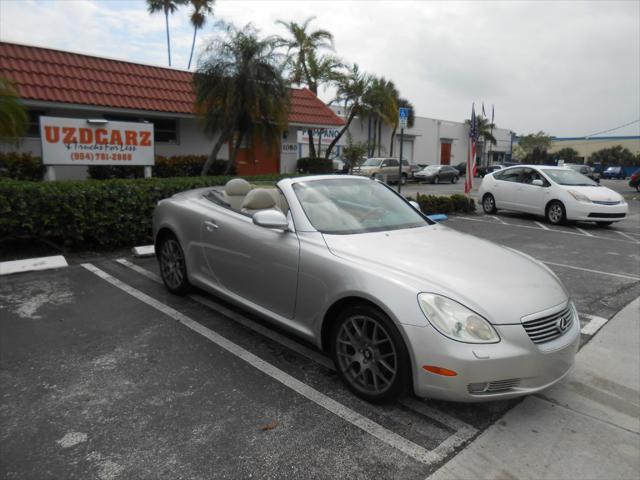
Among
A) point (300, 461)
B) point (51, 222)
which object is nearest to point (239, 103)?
point (51, 222)

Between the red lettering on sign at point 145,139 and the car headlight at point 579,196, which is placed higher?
the red lettering on sign at point 145,139

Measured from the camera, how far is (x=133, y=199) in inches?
299

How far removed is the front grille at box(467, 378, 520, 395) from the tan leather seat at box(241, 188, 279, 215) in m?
2.37

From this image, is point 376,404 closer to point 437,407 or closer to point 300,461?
point 437,407

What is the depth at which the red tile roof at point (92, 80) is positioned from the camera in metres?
10.8

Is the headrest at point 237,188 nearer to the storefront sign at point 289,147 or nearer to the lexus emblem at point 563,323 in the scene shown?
the lexus emblem at point 563,323

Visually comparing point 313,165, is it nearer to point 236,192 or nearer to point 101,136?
point 101,136

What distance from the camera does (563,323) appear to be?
119 inches

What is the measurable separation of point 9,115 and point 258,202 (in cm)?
601

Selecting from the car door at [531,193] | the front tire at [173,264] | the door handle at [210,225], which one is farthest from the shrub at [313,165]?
the door handle at [210,225]

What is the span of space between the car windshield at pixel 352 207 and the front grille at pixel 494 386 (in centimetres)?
146

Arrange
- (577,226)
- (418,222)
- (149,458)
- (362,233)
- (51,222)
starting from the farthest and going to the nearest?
1. (577,226)
2. (51,222)
3. (418,222)
4. (362,233)
5. (149,458)

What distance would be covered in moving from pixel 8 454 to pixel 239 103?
9.45 metres

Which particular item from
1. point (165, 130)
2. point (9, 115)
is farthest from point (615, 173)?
point (9, 115)
